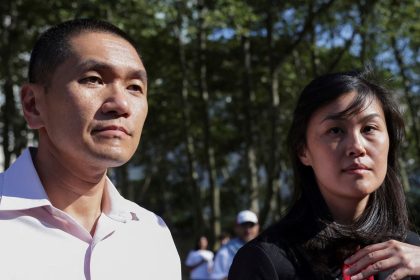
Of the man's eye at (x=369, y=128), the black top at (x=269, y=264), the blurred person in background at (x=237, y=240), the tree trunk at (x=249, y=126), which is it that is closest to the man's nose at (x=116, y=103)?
the black top at (x=269, y=264)

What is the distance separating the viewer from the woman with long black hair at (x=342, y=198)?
2748 mm

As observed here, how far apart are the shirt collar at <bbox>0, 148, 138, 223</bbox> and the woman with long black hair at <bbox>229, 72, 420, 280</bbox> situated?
54cm

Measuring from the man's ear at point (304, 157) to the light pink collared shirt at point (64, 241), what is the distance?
0.73m

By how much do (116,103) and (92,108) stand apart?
0.09 m

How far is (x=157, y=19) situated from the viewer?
18344 mm

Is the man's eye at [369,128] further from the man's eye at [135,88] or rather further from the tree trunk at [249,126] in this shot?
the tree trunk at [249,126]

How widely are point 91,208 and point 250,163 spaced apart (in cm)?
1854

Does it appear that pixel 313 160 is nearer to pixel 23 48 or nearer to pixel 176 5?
pixel 176 5

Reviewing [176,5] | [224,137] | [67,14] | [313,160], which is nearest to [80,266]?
[313,160]

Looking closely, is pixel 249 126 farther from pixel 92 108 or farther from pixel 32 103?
pixel 92 108

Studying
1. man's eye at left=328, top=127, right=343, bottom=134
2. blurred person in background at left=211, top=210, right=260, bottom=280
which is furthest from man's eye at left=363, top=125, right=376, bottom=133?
blurred person in background at left=211, top=210, right=260, bottom=280

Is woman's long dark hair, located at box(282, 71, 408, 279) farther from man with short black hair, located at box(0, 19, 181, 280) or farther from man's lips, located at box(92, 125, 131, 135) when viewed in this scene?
man's lips, located at box(92, 125, 131, 135)

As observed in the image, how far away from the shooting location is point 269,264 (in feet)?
8.94

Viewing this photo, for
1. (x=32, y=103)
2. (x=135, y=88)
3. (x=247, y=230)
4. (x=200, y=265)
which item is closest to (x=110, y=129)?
(x=135, y=88)
